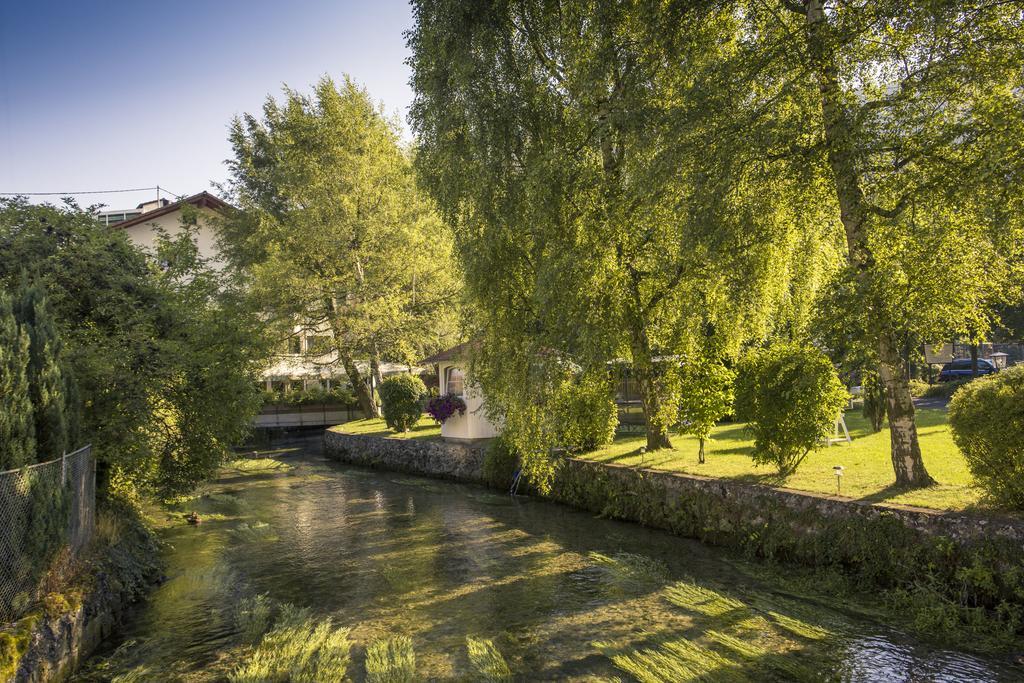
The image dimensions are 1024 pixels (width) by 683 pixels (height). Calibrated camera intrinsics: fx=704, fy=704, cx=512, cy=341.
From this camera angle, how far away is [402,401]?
26938 mm

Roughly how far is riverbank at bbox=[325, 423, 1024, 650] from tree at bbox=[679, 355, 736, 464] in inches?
59.7

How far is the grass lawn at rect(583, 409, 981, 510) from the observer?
10.3 m

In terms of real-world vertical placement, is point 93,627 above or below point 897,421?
below

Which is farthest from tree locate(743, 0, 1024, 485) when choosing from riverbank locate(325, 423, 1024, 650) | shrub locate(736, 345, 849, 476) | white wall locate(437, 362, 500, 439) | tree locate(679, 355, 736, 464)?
white wall locate(437, 362, 500, 439)

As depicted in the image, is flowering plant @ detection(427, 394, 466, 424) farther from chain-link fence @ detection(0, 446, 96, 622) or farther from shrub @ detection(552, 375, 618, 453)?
chain-link fence @ detection(0, 446, 96, 622)

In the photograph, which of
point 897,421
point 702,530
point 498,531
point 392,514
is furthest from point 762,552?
point 392,514

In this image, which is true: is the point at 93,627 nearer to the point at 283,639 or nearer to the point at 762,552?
the point at 283,639

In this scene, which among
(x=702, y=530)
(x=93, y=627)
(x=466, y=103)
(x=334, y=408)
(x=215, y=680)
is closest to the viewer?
(x=215, y=680)

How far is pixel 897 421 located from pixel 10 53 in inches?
734

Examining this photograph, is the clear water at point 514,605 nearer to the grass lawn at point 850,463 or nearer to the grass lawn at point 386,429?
the grass lawn at point 850,463

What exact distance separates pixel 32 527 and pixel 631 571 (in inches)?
322

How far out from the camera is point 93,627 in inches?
349

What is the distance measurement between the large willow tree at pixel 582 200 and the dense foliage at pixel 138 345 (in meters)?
5.42

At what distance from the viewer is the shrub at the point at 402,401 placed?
1062 inches
